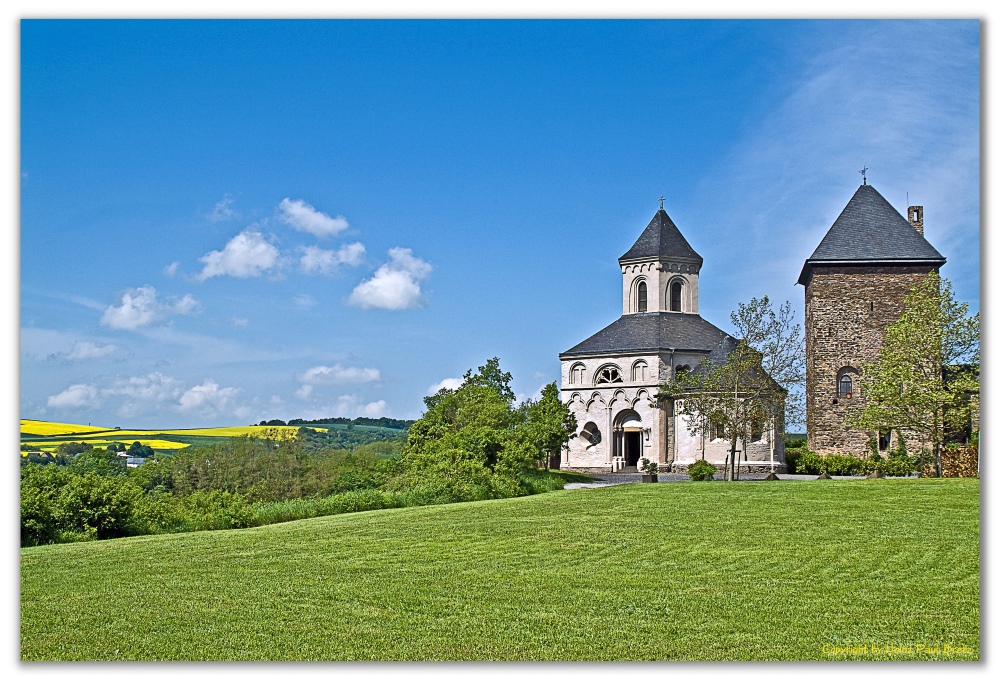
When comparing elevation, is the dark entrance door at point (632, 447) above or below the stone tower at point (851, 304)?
below

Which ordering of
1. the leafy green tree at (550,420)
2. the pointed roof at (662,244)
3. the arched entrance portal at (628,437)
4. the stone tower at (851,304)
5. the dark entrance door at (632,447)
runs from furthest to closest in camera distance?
the pointed roof at (662,244) < the dark entrance door at (632,447) < the arched entrance portal at (628,437) < the leafy green tree at (550,420) < the stone tower at (851,304)

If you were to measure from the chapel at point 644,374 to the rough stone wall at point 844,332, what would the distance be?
12.0 ft

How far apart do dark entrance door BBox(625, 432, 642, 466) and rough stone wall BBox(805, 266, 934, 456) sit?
829cm

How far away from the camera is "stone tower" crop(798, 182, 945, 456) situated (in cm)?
3644

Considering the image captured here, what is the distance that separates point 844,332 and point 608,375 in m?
10.8

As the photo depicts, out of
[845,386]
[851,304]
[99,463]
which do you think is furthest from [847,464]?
[99,463]

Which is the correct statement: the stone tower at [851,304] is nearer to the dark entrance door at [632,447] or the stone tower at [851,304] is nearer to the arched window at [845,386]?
the arched window at [845,386]

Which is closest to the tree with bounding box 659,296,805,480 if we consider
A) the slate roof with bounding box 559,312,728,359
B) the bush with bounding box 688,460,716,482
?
the bush with bounding box 688,460,716,482

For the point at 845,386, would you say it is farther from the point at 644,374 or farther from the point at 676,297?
the point at 676,297

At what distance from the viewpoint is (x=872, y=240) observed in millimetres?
37125

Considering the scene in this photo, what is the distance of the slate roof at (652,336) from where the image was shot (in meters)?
42.3

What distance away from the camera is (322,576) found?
1173cm

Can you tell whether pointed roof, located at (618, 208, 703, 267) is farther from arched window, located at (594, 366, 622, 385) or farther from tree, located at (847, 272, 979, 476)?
tree, located at (847, 272, 979, 476)

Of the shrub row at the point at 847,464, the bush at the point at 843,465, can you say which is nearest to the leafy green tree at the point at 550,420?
the shrub row at the point at 847,464
